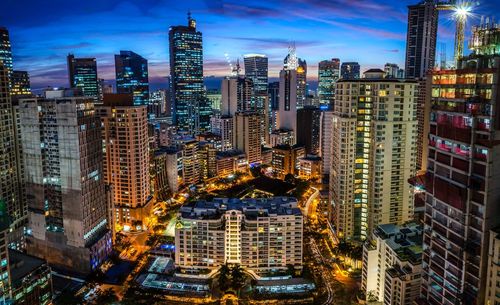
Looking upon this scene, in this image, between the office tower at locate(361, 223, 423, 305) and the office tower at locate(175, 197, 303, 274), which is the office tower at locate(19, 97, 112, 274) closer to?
the office tower at locate(175, 197, 303, 274)

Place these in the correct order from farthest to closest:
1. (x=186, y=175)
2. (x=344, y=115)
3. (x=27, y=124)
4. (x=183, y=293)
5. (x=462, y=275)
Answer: (x=186, y=175)
(x=344, y=115)
(x=27, y=124)
(x=183, y=293)
(x=462, y=275)

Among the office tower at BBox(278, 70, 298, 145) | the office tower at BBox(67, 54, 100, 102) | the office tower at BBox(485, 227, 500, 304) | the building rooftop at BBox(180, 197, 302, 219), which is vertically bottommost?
the building rooftop at BBox(180, 197, 302, 219)

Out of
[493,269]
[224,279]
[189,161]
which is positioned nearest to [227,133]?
[189,161]

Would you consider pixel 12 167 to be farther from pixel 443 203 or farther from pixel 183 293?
pixel 443 203

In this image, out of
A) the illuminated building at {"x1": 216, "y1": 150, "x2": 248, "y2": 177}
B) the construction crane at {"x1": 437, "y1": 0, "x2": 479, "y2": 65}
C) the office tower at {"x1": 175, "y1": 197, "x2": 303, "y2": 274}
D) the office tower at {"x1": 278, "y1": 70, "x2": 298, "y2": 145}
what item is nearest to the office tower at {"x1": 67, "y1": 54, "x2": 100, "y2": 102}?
the illuminated building at {"x1": 216, "y1": 150, "x2": 248, "y2": 177}

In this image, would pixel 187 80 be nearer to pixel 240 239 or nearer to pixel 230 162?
pixel 230 162

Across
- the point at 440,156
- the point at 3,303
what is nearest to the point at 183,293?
the point at 3,303

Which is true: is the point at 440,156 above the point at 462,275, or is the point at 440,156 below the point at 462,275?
above
